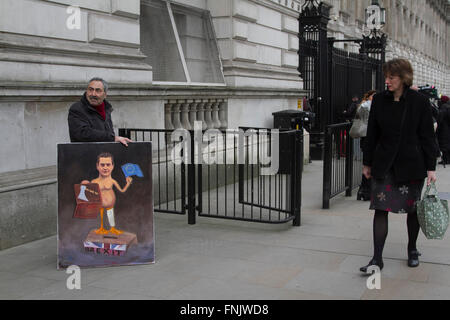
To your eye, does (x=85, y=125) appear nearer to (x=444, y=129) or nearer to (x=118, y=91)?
(x=118, y=91)

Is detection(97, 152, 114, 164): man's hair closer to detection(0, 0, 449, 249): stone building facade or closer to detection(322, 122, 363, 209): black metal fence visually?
detection(0, 0, 449, 249): stone building facade

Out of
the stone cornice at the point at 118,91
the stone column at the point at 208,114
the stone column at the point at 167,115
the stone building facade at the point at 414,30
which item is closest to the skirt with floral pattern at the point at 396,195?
the stone cornice at the point at 118,91

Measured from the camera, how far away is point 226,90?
1062 cm

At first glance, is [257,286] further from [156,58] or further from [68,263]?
[156,58]

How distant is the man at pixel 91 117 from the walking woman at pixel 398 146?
7.74 feet

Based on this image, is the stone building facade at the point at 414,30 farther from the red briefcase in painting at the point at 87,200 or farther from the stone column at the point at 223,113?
the red briefcase in painting at the point at 87,200

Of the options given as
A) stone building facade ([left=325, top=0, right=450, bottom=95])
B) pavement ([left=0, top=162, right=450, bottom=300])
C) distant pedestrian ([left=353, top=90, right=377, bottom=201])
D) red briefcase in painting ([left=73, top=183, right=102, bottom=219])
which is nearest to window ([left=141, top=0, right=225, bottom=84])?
distant pedestrian ([left=353, top=90, right=377, bottom=201])

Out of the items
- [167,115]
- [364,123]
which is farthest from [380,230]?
[167,115]

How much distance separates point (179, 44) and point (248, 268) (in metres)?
5.74

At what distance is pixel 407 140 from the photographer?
5.10m

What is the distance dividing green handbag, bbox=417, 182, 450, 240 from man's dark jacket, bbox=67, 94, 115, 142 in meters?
2.95

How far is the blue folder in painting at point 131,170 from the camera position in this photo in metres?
5.46

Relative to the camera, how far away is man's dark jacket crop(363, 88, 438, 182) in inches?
200

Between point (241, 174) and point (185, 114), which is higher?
point (185, 114)
